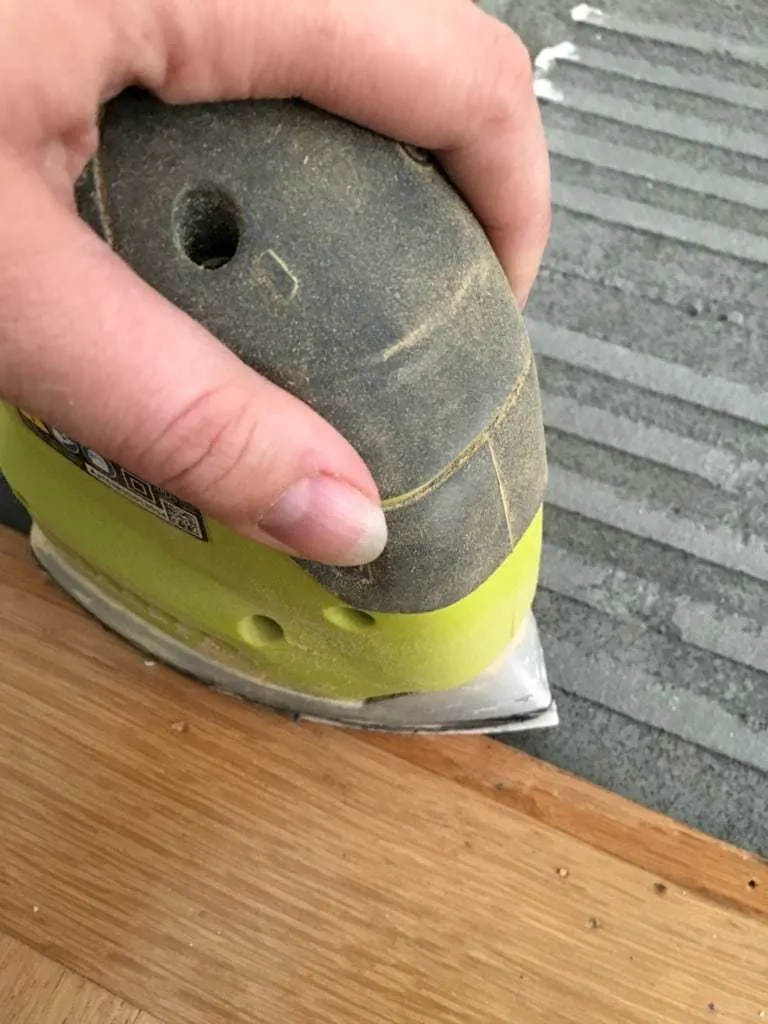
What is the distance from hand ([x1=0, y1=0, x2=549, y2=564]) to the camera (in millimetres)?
314

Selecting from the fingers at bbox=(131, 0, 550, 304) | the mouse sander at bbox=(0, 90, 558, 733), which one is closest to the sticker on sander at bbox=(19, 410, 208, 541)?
the mouse sander at bbox=(0, 90, 558, 733)

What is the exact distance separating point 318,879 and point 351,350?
28 centimetres

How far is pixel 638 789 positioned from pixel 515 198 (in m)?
0.31

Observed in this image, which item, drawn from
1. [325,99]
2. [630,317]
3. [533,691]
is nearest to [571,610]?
[533,691]

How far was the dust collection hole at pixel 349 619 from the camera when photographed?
445 millimetres

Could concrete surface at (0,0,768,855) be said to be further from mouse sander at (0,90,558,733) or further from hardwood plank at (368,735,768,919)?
mouse sander at (0,90,558,733)

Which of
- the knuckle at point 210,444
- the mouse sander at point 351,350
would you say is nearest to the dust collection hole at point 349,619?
the mouse sander at point 351,350

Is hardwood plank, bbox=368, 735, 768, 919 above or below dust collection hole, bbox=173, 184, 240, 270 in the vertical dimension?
below

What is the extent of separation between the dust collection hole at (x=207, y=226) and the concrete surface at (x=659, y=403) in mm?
314

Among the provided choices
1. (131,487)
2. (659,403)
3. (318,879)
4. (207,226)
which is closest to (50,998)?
(318,879)

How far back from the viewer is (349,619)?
449 millimetres

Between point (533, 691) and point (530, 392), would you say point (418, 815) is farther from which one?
point (530, 392)

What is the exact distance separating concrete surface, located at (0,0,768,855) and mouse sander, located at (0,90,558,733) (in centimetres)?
13

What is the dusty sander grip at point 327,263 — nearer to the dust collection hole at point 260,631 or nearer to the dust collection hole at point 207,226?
the dust collection hole at point 207,226
